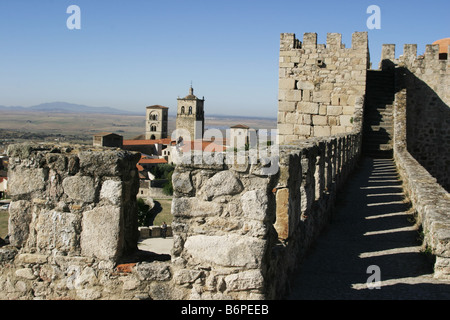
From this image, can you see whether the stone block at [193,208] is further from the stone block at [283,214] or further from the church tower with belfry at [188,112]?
the church tower with belfry at [188,112]

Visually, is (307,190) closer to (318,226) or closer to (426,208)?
(318,226)

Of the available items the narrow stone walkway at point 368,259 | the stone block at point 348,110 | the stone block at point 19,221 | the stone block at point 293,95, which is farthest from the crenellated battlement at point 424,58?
the stone block at point 19,221

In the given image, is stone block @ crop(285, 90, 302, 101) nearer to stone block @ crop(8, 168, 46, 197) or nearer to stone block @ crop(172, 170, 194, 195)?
stone block @ crop(172, 170, 194, 195)

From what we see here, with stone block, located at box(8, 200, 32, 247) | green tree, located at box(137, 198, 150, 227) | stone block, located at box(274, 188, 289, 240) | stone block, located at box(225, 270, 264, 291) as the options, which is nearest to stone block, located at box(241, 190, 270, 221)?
stone block, located at box(225, 270, 264, 291)

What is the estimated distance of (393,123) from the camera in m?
16.7

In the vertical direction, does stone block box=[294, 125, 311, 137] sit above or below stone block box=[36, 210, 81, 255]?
above

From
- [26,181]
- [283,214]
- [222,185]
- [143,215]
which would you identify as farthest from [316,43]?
[143,215]

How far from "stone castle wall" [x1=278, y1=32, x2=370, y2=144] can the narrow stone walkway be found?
201 inches

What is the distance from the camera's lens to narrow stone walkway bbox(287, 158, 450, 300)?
4.34m

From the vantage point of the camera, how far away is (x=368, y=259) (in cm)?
533

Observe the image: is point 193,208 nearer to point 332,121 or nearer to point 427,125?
point 332,121

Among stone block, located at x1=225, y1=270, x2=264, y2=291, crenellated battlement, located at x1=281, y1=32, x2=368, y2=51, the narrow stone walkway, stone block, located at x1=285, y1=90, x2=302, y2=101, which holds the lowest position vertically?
the narrow stone walkway

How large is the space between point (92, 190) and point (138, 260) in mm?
596
